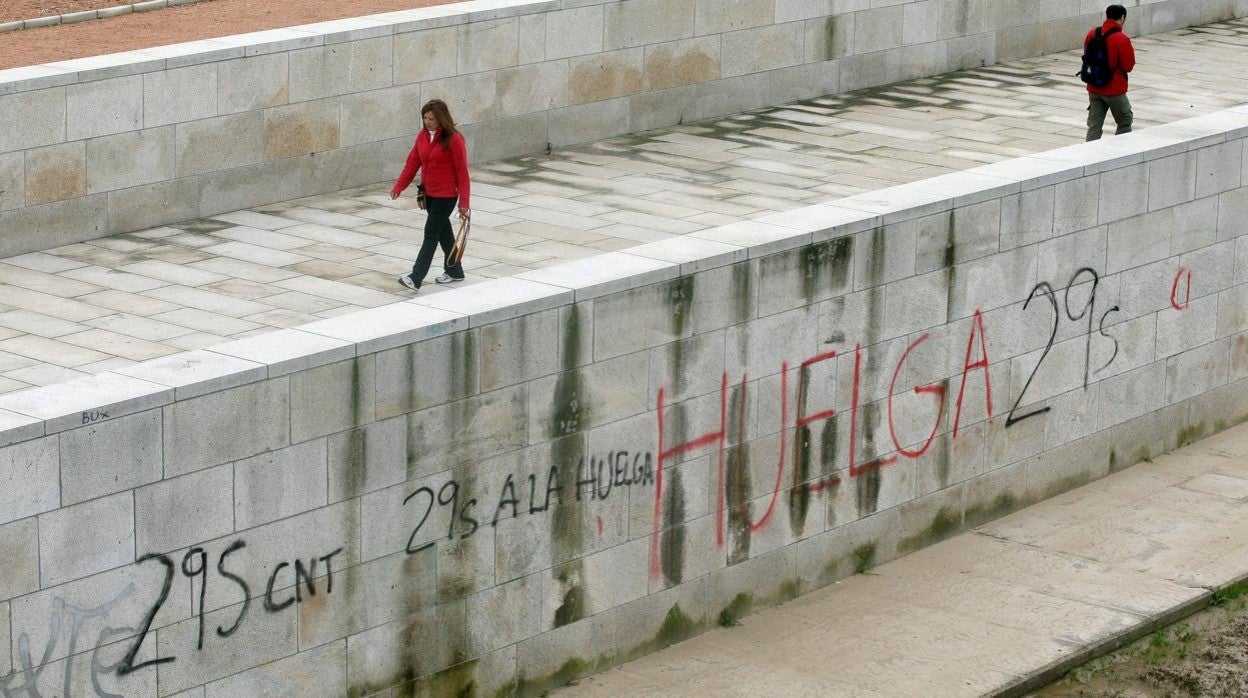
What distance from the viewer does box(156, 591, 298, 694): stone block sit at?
9.28 m

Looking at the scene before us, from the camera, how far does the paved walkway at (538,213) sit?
1278 centimetres

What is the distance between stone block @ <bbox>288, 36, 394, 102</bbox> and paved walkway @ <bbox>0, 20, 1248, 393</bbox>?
90cm

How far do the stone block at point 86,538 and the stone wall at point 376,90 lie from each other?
19.1ft

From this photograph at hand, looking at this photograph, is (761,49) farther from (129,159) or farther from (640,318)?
(640,318)

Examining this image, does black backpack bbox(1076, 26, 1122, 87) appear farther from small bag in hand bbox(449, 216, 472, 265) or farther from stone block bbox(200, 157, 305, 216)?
stone block bbox(200, 157, 305, 216)

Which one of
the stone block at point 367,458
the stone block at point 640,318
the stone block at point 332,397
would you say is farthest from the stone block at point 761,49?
the stone block at point 332,397

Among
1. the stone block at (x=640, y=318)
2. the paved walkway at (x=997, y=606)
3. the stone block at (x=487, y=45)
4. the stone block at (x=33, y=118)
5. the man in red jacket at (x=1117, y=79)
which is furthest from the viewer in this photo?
the man in red jacket at (x=1117, y=79)

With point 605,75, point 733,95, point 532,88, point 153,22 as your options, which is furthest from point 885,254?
point 153,22

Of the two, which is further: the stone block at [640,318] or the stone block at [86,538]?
the stone block at [640,318]

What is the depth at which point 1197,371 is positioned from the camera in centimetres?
1594

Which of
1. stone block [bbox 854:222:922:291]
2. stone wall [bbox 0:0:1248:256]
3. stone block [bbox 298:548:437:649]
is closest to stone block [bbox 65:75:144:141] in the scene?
stone wall [bbox 0:0:1248:256]

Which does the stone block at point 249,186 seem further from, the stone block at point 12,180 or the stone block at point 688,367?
the stone block at point 688,367

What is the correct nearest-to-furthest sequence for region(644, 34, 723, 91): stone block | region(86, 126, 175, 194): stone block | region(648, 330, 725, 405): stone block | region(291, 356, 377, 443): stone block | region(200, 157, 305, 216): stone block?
region(291, 356, 377, 443): stone block
region(648, 330, 725, 405): stone block
region(86, 126, 175, 194): stone block
region(200, 157, 305, 216): stone block
region(644, 34, 723, 91): stone block

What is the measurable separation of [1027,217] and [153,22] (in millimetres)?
15056
